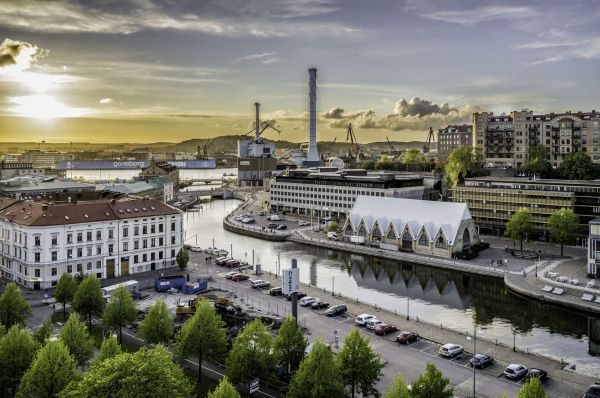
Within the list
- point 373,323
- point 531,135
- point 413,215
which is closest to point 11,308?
point 373,323

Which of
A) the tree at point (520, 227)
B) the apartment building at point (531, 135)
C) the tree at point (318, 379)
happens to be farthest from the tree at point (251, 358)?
the apartment building at point (531, 135)

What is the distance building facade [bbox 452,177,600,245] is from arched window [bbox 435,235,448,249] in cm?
995

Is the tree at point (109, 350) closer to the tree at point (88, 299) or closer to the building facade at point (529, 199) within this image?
the tree at point (88, 299)

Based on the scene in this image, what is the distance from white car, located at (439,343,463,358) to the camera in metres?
23.6

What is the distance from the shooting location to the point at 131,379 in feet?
43.6

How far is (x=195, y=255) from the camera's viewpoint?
46.8 meters

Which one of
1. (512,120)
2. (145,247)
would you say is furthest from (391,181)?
(145,247)

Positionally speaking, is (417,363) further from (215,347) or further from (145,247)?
(145,247)

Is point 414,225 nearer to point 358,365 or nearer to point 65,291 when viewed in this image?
point 65,291

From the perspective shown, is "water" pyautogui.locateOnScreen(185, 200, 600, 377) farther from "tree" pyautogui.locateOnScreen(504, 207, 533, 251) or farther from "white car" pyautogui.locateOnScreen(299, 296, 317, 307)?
"tree" pyautogui.locateOnScreen(504, 207, 533, 251)

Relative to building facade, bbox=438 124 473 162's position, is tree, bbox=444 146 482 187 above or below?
below

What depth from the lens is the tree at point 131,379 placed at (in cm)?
1329

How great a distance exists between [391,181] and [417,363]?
43462 mm

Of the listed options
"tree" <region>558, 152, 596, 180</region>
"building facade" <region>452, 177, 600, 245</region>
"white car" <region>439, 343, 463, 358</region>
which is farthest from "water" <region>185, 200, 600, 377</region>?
"tree" <region>558, 152, 596, 180</region>
